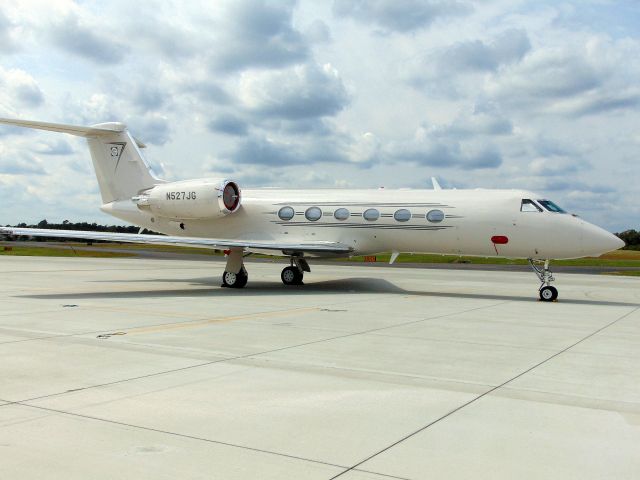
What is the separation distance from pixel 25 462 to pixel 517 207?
14.8 m

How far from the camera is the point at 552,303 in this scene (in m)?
16.0

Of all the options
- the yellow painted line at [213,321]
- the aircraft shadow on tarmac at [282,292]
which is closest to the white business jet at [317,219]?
the aircraft shadow on tarmac at [282,292]

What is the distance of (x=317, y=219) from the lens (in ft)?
63.7

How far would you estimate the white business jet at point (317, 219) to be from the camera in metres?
16.5

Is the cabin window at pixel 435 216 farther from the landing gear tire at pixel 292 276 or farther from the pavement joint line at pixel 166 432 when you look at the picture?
the pavement joint line at pixel 166 432

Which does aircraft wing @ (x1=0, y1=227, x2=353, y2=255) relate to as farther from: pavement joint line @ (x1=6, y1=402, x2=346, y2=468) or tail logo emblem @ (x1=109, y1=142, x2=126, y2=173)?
pavement joint line @ (x1=6, y1=402, x2=346, y2=468)

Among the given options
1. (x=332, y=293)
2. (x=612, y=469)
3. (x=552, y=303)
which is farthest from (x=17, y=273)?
(x=612, y=469)

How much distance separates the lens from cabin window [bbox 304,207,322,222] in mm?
19438

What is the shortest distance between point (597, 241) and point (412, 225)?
16.2ft

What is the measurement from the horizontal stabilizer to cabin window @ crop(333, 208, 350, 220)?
330 inches

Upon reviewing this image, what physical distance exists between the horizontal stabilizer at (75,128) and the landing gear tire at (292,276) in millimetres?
7697

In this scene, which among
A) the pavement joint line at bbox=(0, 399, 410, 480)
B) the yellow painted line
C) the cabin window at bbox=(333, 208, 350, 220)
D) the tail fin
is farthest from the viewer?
the tail fin

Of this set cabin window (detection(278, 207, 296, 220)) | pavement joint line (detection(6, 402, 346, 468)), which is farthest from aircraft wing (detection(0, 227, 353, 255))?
pavement joint line (detection(6, 402, 346, 468))

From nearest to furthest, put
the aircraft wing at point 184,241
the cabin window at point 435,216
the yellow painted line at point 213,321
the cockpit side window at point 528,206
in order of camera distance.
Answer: the yellow painted line at point 213,321 → the aircraft wing at point 184,241 → the cockpit side window at point 528,206 → the cabin window at point 435,216
